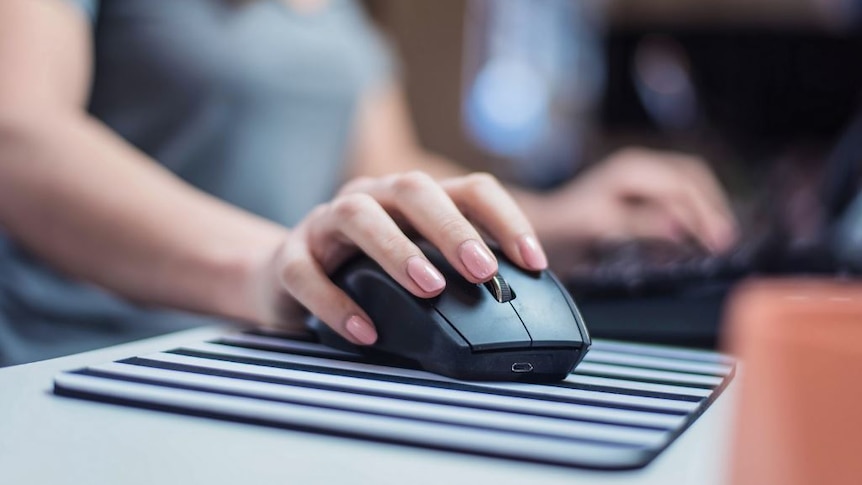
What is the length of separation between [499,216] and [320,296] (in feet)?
0.34

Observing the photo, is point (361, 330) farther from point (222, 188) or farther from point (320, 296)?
point (222, 188)

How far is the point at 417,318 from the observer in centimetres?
43

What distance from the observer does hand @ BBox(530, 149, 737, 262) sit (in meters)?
0.96

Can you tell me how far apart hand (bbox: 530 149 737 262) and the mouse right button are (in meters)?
0.53

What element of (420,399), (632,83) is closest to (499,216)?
(420,399)

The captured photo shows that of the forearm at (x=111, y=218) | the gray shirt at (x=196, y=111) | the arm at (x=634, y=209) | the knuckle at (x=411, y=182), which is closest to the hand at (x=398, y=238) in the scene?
the knuckle at (x=411, y=182)

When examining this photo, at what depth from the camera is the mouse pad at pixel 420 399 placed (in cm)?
31

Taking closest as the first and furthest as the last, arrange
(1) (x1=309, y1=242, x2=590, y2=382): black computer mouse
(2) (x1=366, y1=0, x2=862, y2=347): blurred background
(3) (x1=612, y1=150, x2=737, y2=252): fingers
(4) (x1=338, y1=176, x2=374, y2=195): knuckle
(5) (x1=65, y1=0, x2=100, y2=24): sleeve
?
(1) (x1=309, y1=242, x2=590, y2=382): black computer mouse, (4) (x1=338, y1=176, x2=374, y2=195): knuckle, (5) (x1=65, y1=0, x2=100, y2=24): sleeve, (3) (x1=612, y1=150, x2=737, y2=252): fingers, (2) (x1=366, y1=0, x2=862, y2=347): blurred background

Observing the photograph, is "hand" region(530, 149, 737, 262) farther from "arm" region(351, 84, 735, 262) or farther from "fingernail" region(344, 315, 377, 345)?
"fingernail" region(344, 315, 377, 345)

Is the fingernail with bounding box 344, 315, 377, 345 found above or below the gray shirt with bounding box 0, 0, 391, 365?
below

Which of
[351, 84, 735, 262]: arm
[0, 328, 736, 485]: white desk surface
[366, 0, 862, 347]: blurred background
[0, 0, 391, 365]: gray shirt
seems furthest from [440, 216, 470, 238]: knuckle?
[366, 0, 862, 347]: blurred background

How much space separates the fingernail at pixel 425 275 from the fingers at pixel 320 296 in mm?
40

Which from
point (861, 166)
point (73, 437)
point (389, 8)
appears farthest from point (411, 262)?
point (389, 8)

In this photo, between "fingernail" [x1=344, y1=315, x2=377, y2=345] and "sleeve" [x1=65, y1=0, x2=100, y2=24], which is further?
"sleeve" [x1=65, y1=0, x2=100, y2=24]
